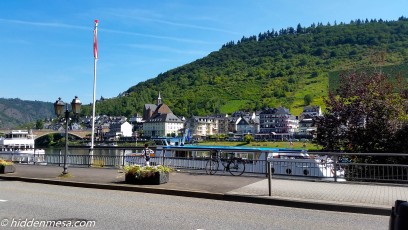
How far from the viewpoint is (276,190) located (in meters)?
13.5

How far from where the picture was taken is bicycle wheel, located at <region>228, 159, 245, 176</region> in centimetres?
1934

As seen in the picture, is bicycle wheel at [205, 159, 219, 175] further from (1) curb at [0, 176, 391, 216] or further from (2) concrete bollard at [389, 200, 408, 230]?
(2) concrete bollard at [389, 200, 408, 230]

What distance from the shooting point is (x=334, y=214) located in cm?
1035

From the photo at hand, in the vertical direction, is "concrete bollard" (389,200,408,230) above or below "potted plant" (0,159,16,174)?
above

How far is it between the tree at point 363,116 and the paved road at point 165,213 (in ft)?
40.5

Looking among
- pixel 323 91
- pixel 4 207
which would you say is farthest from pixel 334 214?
pixel 323 91

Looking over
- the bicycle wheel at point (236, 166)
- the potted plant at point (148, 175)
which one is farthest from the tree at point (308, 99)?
the potted plant at point (148, 175)

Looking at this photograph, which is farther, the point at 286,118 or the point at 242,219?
the point at 286,118

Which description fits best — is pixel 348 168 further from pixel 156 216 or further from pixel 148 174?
pixel 156 216

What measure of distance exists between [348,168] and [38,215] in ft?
37.9

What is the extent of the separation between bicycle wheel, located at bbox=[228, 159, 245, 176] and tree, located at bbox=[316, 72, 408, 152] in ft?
21.1

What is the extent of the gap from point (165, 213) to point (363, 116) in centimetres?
1614

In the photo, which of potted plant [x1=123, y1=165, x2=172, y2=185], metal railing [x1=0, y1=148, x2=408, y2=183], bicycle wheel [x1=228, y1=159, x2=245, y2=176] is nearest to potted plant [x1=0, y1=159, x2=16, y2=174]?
metal railing [x1=0, y1=148, x2=408, y2=183]

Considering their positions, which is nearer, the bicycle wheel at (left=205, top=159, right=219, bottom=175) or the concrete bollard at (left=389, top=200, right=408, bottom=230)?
the concrete bollard at (left=389, top=200, right=408, bottom=230)
